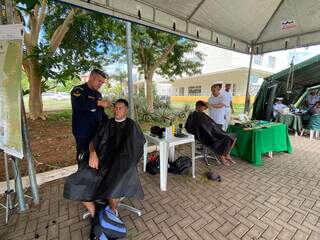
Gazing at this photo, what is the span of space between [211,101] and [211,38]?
1.37 meters

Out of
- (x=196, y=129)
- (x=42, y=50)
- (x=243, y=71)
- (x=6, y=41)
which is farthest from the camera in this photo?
(x=243, y=71)

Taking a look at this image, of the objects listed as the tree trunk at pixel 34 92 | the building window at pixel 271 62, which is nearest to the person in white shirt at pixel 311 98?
the tree trunk at pixel 34 92

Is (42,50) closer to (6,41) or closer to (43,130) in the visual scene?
(43,130)

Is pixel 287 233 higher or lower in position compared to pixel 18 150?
lower

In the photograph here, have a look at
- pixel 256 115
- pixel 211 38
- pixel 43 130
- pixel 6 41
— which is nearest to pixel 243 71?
pixel 256 115

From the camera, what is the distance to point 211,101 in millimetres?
3969

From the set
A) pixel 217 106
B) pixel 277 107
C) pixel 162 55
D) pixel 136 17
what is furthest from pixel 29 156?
pixel 162 55

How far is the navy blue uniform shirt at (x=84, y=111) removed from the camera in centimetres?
203

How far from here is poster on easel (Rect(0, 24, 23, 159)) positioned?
175cm

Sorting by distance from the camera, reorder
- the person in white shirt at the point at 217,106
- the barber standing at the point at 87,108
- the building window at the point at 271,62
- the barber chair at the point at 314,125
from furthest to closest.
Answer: the building window at the point at 271,62 < the barber chair at the point at 314,125 < the person in white shirt at the point at 217,106 < the barber standing at the point at 87,108

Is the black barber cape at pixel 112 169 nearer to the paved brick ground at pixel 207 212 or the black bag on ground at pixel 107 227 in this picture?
the black bag on ground at pixel 107 227

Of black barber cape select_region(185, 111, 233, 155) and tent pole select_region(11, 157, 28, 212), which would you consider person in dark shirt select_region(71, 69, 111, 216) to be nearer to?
tent pole select_region(11, 157, 28, 212)

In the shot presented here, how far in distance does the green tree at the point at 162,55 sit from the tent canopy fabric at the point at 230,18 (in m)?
3.52


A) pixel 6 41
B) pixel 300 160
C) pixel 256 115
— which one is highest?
pixel 6 41
